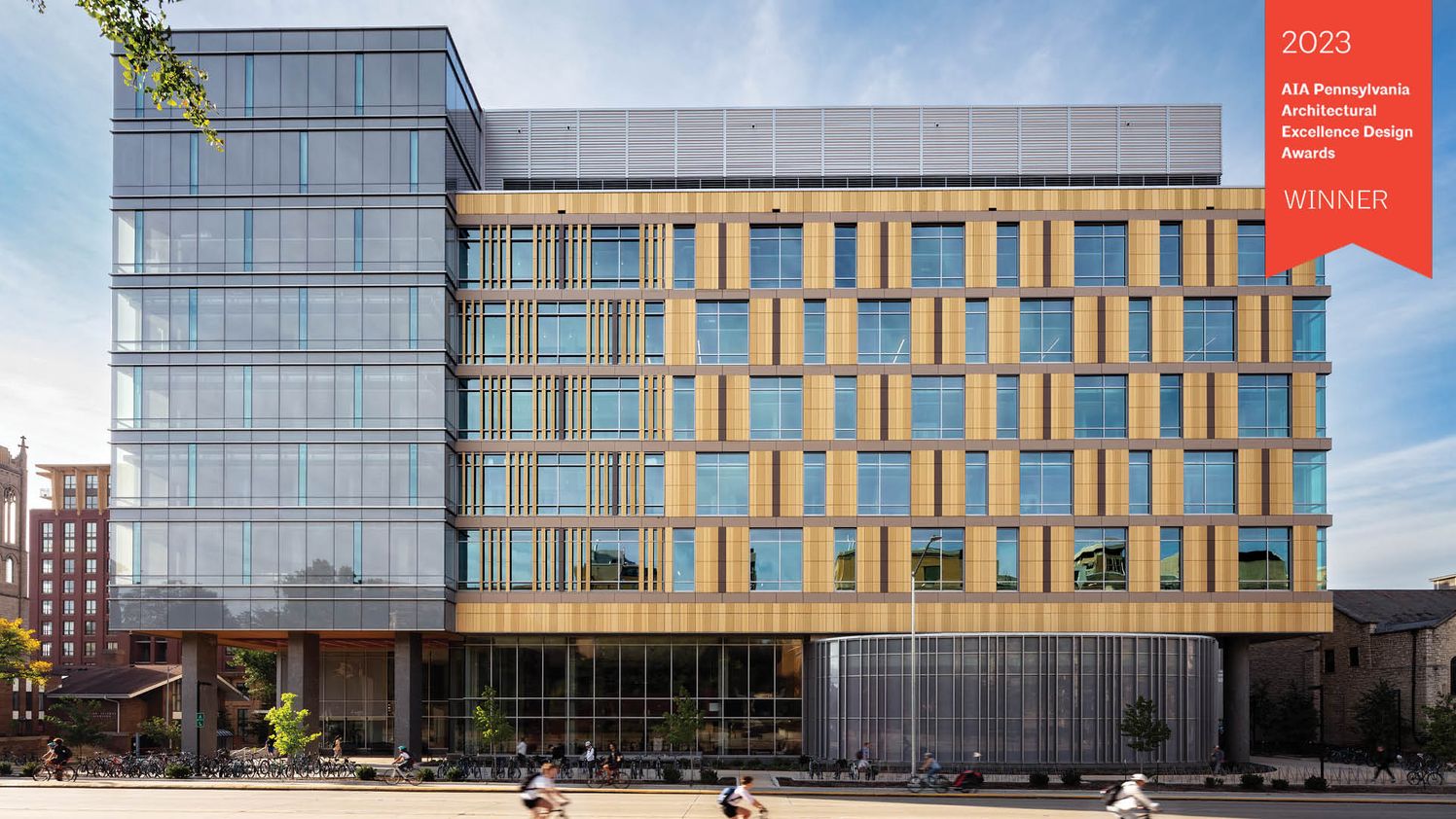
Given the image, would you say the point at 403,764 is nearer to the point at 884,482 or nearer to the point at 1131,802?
the point at 884,482

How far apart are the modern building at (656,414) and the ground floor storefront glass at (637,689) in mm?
169

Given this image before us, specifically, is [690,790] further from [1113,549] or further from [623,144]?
[623,144]

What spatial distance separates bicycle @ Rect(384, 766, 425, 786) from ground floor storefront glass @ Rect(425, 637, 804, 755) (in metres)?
9.79

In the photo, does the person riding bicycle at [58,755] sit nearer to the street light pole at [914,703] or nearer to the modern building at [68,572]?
the street light pole at [914,703]

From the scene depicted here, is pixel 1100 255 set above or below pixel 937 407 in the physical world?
above

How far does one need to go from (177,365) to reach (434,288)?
40.5 feet

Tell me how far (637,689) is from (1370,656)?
142ft

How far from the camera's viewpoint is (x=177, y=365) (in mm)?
52031

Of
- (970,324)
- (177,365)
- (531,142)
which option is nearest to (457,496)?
(177,365)

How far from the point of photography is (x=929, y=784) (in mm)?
42344

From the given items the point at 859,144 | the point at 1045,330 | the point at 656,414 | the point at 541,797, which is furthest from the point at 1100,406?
the point at 541,797

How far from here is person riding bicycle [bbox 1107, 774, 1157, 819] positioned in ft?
80.7

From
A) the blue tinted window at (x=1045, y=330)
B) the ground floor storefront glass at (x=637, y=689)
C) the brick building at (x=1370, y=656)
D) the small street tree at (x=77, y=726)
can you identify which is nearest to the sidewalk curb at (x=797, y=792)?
the ground floor storefront glass at (x=637, y=689)

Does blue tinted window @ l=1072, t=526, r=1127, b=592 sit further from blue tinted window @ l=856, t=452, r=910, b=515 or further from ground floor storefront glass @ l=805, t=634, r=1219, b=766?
blue tinted window @ l=856, t=452, r=910, b=515
